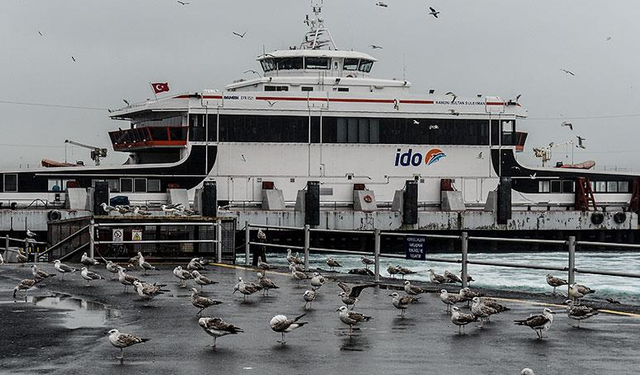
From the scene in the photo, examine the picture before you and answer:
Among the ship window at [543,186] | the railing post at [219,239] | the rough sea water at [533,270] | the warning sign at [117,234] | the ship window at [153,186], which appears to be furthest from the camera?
the ship window at [543,186]

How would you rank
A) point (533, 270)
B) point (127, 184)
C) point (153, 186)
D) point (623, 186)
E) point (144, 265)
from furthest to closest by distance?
point (623, 186), point (153, 186), point (127, 184), point (533, 270), point (144, 265)

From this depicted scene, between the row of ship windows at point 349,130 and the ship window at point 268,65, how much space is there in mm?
6645

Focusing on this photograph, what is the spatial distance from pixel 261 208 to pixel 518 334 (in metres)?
40.6

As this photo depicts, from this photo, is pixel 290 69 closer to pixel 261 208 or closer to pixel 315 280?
pixel 261 208

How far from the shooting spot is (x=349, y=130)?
5831 centimetres

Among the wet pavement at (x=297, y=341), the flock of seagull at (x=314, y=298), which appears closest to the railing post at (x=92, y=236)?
the flock of seagull at (x=314, y=298)

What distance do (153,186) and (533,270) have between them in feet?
63.5

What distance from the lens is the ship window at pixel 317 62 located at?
62406mm

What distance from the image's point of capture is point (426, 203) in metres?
58.9

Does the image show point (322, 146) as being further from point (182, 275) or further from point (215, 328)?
point (215, 328)

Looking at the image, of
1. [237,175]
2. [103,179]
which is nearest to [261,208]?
[237,175]

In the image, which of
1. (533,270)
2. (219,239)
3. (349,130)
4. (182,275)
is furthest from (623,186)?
(182,275)

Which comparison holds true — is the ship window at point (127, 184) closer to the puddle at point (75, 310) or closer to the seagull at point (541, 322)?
the puddle at point (75, 310)

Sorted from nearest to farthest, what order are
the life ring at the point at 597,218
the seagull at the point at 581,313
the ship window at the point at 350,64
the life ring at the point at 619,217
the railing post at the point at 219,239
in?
the seagull at the point at 581,313
the railing post at the point at 219,239
the life ring at the point at 597,218
the life ring at the point at 619,217
the ship window at the point at 350,64
